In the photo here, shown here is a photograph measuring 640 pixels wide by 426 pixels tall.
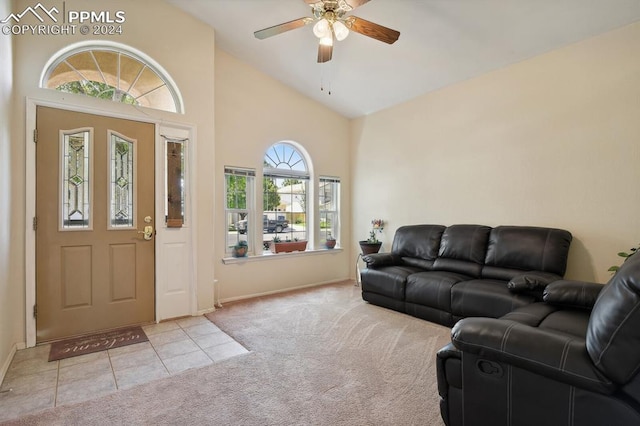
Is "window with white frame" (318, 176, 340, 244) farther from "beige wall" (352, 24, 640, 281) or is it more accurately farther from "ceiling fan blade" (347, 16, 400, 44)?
"ceiling fan blade" (347, 16, 400, 44)

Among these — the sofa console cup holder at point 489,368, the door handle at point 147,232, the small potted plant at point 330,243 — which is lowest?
the sofa console cup holder at point 489,368

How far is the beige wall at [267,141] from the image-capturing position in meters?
4.33

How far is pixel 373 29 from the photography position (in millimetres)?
2621

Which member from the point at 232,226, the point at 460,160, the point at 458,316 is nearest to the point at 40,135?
the point at 232,226

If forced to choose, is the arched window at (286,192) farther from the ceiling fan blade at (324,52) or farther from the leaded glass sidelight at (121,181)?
the ceiling fan blade at (324,52)

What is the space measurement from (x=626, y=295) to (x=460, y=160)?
3.31m

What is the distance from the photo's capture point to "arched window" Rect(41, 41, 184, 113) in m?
3.11

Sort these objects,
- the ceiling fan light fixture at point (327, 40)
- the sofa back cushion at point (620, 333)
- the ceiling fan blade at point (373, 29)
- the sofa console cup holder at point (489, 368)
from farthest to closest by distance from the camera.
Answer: the ceiling fan light fixture at point (327, 40) → the ceiling fan blade at point (373, 29) → the sofa console cup holder at point (489, 368) → the sofa back cushion at point (620, 333)

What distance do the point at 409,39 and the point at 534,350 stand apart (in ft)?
10.8

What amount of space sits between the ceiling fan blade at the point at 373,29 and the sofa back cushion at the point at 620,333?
2288 millimetres

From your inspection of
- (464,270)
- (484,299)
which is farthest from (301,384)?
(464,270)

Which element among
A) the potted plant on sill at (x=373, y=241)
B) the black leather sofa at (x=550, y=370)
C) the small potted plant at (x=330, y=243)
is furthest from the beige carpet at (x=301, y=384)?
the small potted plant at (x=330, y=243)

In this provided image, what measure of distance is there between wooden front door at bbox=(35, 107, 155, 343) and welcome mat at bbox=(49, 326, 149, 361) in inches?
4.8

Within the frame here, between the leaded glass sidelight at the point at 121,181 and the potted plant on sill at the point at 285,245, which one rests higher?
the leaded glass sidelight at the point at 121,181
